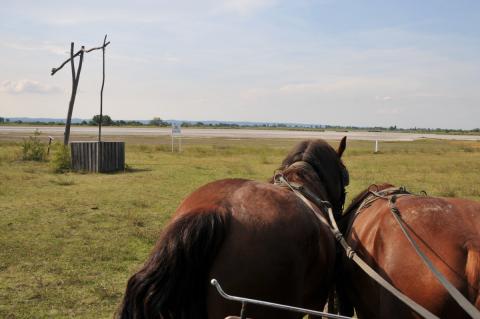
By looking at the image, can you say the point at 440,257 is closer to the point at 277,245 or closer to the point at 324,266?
the point at 324,266

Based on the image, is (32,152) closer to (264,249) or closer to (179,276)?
(179,276)

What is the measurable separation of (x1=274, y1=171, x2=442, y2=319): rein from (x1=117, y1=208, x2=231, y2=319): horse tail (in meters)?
0.82

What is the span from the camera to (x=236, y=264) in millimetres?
2299

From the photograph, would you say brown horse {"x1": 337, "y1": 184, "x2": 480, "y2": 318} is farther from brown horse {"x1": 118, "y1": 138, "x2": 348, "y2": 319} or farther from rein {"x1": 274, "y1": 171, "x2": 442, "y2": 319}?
brown horse {"x1": 118, "y1": 138, "x2": 348, "y2": 319}

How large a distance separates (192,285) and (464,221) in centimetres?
153

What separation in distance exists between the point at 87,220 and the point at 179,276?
24.5 feet

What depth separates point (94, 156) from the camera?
17094mm

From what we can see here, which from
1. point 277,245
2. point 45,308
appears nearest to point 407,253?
point 277,245

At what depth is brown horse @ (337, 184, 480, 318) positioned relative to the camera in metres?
2.35

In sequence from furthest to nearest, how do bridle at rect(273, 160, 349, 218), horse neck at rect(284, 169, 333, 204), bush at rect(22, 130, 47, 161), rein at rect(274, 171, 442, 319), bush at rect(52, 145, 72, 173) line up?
bush at rect(22, 130, 47, 161)
bush at rect(52, 145, 72, 173)
horse neck at rect(284, 169, 333, 204)
bridle at rect(273, 160, 349, 218)
rein at rect(274, 171, 442, 319)

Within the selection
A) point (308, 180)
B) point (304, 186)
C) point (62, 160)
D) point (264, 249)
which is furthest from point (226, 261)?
point (62, 160)

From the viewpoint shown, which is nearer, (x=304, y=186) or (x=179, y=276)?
(x=179, y=276)

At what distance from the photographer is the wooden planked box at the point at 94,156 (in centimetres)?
1706

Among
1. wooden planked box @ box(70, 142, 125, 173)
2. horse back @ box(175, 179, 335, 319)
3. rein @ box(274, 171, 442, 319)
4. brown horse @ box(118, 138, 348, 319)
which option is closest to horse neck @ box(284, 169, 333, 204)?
rein @ box(274, 171, 442, 319)
